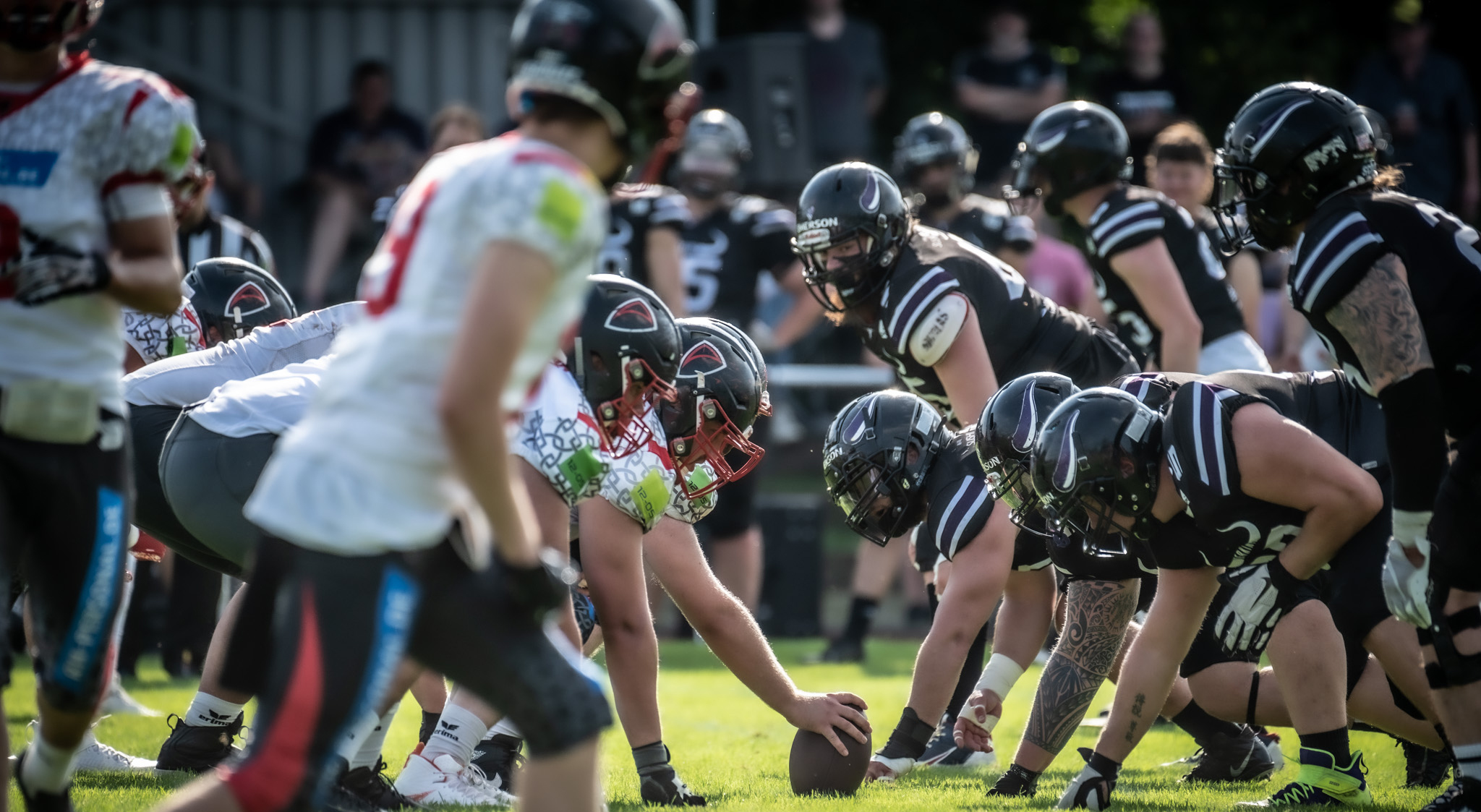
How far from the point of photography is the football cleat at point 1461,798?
12.3 ft

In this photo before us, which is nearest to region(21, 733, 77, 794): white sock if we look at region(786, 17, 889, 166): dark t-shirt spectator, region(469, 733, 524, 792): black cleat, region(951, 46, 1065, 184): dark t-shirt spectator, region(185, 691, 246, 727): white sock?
region(185, 691, 246, 727): white sock

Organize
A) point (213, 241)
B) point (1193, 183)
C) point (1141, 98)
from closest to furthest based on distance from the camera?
point (213, 241) < point (1193, 183) < point (1141, 98)

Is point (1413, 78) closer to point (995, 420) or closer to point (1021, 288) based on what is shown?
point (1021, 288)

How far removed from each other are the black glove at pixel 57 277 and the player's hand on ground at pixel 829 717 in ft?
7.19

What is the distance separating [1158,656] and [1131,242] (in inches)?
101

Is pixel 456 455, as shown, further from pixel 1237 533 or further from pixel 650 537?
pixel 1237 533

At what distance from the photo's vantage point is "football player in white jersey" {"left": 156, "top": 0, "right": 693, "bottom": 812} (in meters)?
2.47

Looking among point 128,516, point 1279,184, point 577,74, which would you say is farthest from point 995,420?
point 128,516

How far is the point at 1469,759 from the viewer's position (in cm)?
379

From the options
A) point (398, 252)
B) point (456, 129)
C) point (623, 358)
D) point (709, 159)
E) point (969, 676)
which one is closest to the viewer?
point (398, 252)

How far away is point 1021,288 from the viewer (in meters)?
5.71

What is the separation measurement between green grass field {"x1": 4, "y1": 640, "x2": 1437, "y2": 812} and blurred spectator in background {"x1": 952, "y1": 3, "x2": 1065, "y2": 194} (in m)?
4.93

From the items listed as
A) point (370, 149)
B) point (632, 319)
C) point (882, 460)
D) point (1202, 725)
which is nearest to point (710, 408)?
point (632, 319)

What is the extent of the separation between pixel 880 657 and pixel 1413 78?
6.58 m
